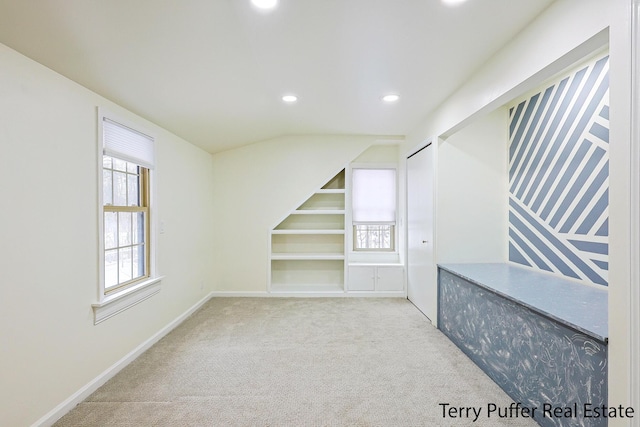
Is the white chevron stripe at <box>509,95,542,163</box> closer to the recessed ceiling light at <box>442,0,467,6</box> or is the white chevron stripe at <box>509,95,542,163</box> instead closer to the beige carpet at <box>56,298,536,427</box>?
the recessed ceiling light at <box>442,0,467,6</box>

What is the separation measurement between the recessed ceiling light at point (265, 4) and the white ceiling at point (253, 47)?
1.7 inches

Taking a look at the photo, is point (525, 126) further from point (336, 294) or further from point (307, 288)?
point (307, 288)

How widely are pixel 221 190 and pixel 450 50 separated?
146 inches

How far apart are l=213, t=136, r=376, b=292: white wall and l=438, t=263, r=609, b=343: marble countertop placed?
97.4 inches

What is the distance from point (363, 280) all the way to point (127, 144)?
3.52 meters

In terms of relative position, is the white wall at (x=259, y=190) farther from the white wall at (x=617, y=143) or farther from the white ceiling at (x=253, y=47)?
the white wall at (x=617, y=143)

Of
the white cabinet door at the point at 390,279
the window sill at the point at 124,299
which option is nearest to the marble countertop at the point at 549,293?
the white cabinet door at the point at 390,279

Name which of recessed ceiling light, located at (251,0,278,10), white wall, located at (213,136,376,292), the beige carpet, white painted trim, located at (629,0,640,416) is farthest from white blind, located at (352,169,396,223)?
white painted trim, located at (629,0,640,416)

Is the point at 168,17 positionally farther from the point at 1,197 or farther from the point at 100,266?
the point at 100,266

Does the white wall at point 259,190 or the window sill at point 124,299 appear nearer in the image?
the window sill at point 124,299

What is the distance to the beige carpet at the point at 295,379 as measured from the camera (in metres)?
1.94

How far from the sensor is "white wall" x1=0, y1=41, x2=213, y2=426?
1658mm

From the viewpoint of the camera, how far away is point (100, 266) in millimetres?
2328

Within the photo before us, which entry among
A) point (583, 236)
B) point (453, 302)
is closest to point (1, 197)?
point (453, 302)
